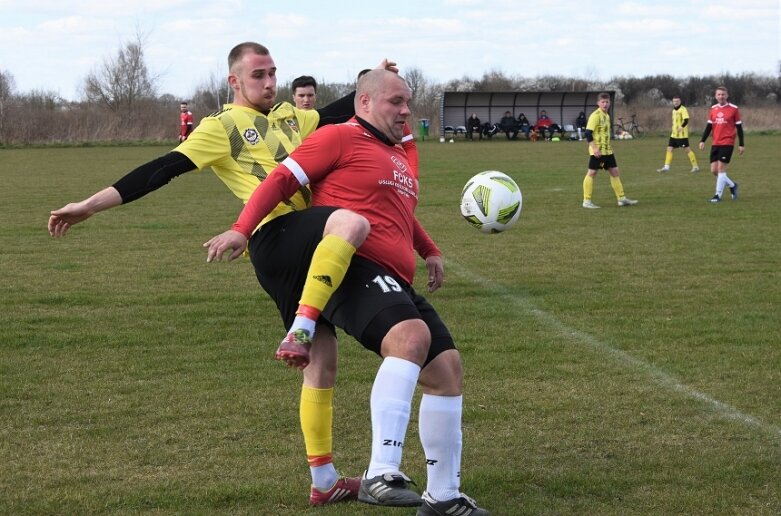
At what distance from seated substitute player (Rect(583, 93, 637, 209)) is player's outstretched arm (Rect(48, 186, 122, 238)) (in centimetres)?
1288

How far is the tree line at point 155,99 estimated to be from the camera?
5097cm

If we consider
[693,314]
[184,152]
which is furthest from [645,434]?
[693,314]

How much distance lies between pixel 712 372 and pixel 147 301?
4793mm

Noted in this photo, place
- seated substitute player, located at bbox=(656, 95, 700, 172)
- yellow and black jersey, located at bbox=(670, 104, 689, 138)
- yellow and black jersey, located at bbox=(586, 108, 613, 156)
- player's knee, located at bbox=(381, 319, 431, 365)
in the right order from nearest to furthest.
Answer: player's knee, located at bbox=(381, 319, 431, 365) < yellow and black jersey, located at bbox=(586, 108, 613, 156) < seated substitute player, located at bbox=(656, 95, 700, 172) < yellow and black jersey, located at bbox=(670, 104, 689, 138)

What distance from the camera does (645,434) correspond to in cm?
481

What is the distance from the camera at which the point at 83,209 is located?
3805 millimetres

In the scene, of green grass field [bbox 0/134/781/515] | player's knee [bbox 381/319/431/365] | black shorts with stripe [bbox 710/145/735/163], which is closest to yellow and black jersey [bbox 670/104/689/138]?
black shorts with stripe [bbox 710/145/735/163]

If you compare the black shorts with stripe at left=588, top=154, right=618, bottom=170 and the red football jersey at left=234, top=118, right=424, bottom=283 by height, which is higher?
the red football jersey at left=234, top=118, right=424, bottom=283

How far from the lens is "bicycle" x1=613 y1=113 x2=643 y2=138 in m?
51.1

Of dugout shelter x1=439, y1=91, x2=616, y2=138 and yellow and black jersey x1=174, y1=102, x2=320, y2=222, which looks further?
dugout shelter x1=439, y1=91, x2=616, y2=138

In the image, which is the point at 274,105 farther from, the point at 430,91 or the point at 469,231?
the point at 430,91

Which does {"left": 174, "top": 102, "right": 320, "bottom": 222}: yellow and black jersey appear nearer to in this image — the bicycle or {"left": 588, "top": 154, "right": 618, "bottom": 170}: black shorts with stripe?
{"left": 588, "top": 154, "right": 618, "bottom": 170}: black shorts with stripe

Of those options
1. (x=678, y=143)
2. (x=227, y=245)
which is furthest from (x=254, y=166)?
(x=678, y=143)

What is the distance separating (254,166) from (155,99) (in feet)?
203
